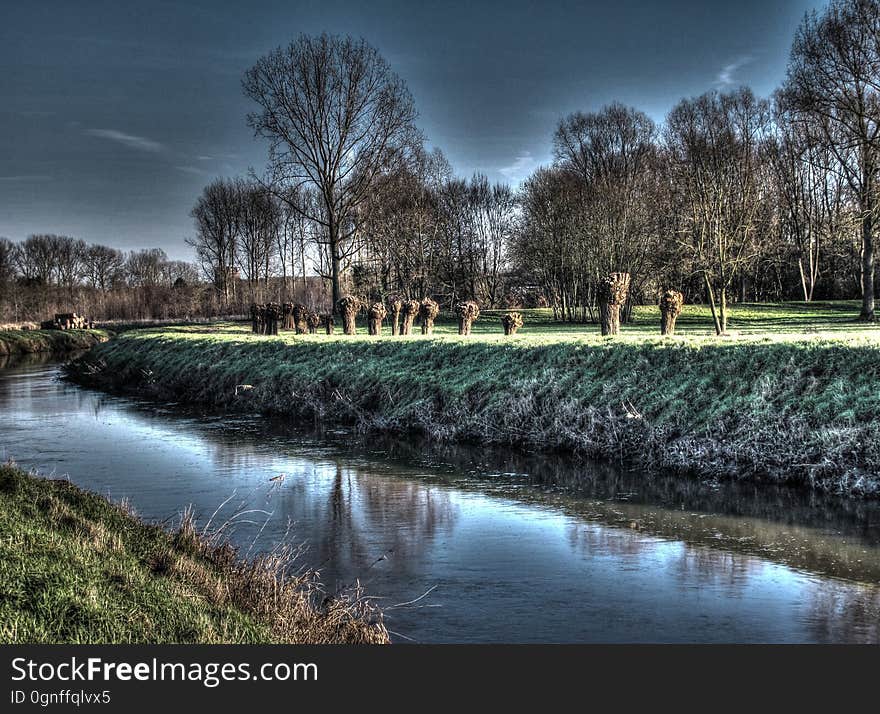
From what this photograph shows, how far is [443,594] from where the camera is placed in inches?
298

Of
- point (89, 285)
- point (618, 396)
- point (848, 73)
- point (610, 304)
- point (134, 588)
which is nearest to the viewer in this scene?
point (134, 588)

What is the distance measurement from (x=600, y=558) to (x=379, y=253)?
132 ft

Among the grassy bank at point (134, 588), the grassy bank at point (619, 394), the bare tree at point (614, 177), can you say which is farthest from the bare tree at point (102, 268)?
the grassy bank at point (134, 588)

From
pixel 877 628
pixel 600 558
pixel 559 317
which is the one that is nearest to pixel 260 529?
pixel 600 558

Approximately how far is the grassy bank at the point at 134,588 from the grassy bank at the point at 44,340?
42418 millimetres

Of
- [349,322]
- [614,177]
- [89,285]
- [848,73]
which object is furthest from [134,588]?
[89,285]

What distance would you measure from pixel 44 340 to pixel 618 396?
4495 cm

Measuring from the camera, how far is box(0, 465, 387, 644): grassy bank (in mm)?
4938

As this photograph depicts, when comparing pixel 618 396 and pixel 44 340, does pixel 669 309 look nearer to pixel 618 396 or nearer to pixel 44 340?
pixel 618 396

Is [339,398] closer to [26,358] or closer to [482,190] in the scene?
[26,358]

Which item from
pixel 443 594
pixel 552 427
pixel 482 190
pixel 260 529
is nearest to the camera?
pixel 443 594

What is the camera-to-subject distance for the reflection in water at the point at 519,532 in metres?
6.98

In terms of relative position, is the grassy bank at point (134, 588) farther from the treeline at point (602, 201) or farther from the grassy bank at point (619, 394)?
the treeline at point (602, 201)

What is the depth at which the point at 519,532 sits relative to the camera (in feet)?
32.6
